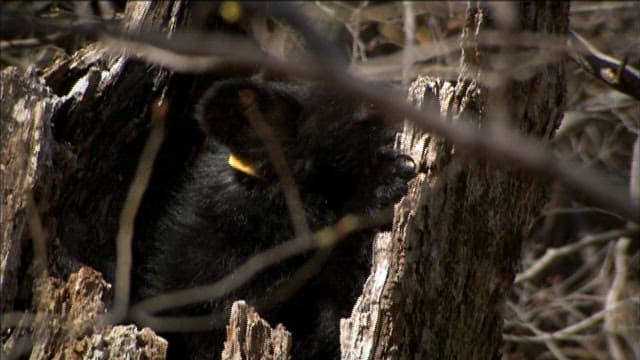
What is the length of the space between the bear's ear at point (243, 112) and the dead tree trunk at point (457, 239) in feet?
2.19

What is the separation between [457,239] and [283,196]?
89 centimetres

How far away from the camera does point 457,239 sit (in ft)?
12.6

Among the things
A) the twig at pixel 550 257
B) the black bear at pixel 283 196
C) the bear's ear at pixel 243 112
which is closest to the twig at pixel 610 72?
the black bear at pixel 283 196

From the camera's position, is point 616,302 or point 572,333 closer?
point 616,302

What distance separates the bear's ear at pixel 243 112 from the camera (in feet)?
14.6

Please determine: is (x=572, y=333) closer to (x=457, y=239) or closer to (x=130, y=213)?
(x=457, y=239)

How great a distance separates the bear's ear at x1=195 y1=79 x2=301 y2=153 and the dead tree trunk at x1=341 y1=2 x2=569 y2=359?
0.67 m

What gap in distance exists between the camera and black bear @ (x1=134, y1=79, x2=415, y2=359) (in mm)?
4359

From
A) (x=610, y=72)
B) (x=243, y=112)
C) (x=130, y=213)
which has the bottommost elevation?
(x=130, y=213)

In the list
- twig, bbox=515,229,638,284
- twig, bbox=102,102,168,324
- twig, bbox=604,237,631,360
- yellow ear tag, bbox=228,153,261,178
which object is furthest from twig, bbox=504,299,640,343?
twig, bbox=102,102,168,324

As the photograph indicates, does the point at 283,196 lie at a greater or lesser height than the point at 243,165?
lesser

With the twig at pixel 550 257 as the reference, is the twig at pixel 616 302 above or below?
below

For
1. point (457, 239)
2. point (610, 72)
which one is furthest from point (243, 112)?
point (610, 72)

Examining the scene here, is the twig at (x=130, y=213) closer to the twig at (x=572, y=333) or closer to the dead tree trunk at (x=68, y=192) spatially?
the dead tree trunk at (x=68, y=192)
